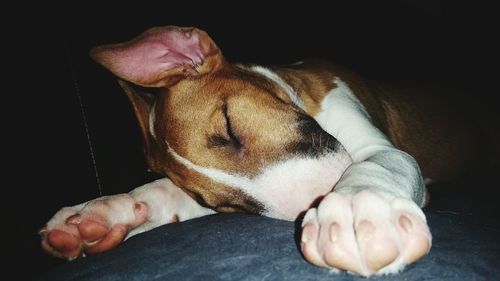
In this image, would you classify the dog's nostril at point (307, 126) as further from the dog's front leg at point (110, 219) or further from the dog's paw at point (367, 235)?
the dog's front leg at point (110, 219)

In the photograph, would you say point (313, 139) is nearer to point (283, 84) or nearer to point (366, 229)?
point (283, 84)

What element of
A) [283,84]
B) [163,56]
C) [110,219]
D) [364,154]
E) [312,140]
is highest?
[163,56]

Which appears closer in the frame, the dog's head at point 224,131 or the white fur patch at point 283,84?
the dog's head at point 224,131

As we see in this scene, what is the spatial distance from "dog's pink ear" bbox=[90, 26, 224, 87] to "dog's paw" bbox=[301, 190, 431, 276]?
136 centimetres

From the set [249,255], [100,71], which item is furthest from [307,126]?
A: [100,71]

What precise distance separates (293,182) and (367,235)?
63 cm

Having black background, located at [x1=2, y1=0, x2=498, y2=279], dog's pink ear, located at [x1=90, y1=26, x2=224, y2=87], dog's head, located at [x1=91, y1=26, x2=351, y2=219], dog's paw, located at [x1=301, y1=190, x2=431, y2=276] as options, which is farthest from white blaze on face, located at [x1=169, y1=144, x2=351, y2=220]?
black background, located at [x1=2, y1=0, x2=498, y2=279]

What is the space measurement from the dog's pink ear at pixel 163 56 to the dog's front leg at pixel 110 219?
0.61 meters

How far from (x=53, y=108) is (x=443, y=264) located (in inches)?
107

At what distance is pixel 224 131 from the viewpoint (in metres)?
1.91

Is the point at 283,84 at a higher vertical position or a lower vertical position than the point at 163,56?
lower

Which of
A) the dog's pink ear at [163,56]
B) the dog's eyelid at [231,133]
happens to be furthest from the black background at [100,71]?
the dog's eyelid at [231,133]

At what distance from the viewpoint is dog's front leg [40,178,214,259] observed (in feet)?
5.76

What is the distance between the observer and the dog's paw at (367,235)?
1033mm
